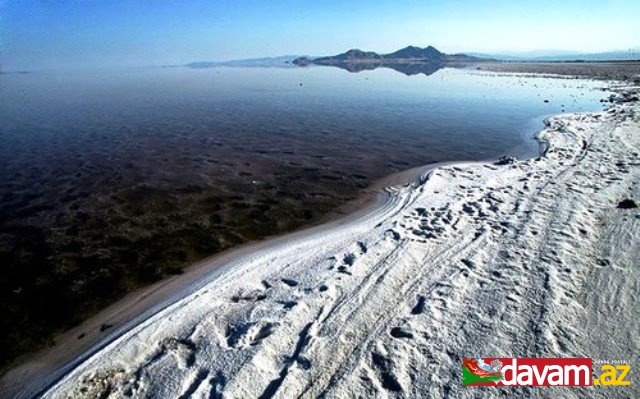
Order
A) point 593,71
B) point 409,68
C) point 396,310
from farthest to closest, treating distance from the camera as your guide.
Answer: point 409,68
point 593,71
point 396,310

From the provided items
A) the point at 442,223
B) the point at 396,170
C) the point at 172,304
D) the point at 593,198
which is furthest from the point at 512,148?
the point at 172,304

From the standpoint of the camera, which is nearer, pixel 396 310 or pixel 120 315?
pixel 396 310

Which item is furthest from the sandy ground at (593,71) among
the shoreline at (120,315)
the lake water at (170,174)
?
the shoreline at (120,315)

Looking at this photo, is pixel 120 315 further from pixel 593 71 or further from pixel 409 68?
pixel 409 68

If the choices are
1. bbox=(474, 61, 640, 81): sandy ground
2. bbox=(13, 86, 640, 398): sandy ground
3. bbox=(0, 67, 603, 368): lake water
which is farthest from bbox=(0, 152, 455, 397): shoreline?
bbox=(474, 61, 640, 81): sandy ground

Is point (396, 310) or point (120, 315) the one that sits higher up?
point (396, 310)

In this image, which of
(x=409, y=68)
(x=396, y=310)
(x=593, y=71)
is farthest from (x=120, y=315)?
(x=409, y=68)

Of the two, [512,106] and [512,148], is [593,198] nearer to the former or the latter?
[512,148]
